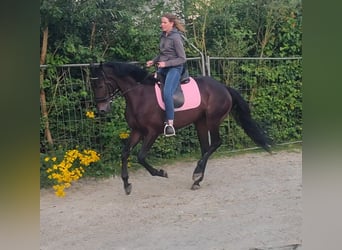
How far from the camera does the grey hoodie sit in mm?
3879

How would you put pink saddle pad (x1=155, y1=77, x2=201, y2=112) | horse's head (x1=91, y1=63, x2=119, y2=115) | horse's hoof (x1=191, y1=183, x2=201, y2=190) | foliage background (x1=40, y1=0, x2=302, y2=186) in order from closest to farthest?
foliage background (x1=40, y1=0, x2=302, y2=186) < horse's head (x1=91, y1=63, x2=119, y2=115) < pink saddle pad (x1=155, y1=77, x2=201, y2=112) < horse's hoof (x1=191, y1=183, x2=201, y2=190)

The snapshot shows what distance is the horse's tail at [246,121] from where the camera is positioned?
13.5ft

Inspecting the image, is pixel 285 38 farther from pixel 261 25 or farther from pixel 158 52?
pixel 158 52

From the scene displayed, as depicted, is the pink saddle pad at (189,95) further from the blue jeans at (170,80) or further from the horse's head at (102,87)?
the horse's head at (102,87)

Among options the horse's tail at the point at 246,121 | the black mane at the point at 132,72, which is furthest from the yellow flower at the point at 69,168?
the horse's tail at the point at 246,121

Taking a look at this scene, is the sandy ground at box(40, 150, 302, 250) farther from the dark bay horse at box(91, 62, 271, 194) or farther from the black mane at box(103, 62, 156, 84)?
the black mane at box(103, 62, 156, 84)

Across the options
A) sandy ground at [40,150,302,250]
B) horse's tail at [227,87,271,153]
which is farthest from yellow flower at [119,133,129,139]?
horse's tail at [227,87,271,153]

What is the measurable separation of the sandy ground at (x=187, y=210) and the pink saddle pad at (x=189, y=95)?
462mm

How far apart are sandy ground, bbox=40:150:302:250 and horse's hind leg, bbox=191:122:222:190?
52mm

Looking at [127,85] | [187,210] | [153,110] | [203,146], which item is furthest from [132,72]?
[187,210]

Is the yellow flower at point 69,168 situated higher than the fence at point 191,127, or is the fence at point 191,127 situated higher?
the fence at point 191,127

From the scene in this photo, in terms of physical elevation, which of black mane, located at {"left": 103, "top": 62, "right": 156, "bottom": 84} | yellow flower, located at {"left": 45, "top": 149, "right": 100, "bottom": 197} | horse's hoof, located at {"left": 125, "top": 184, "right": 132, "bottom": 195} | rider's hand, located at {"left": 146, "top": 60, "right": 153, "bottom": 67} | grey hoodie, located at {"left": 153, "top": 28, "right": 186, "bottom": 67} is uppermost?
grey hoodie, located at {"left": 153, "top": 28, "right": 186, "bottom": 67}
